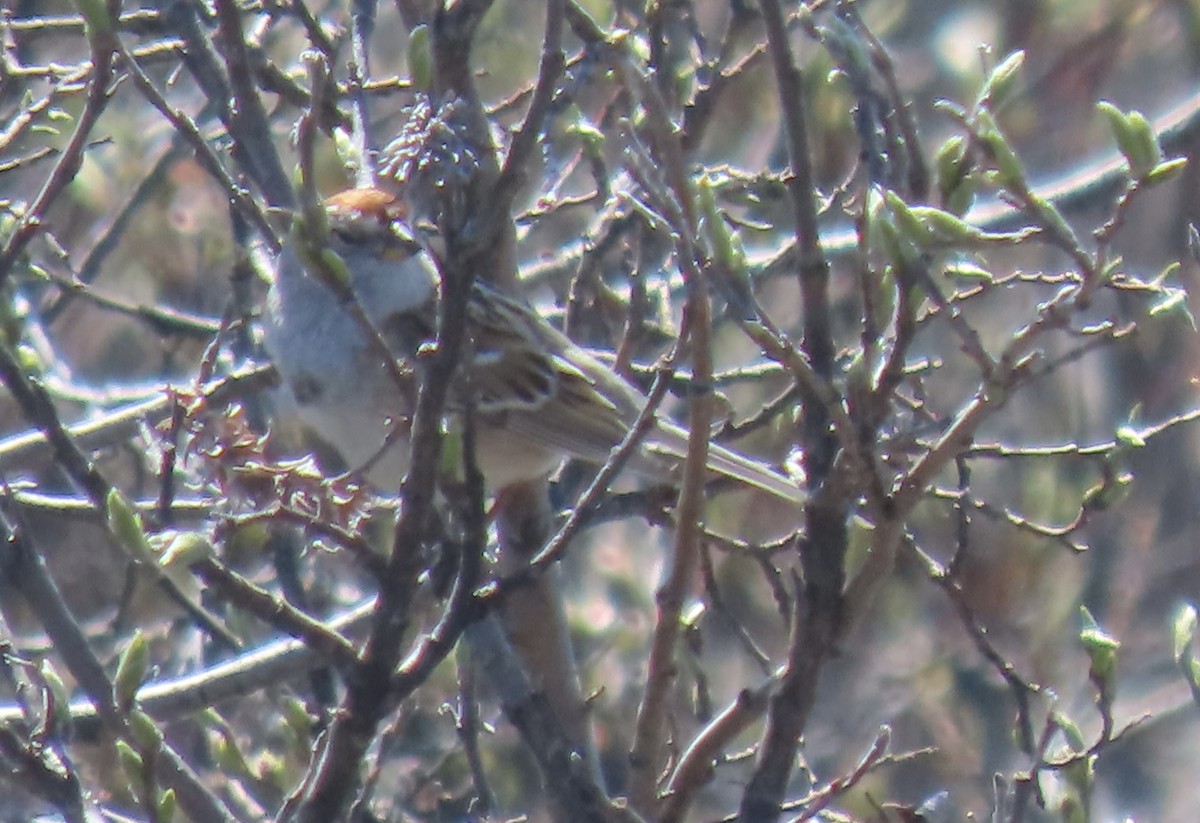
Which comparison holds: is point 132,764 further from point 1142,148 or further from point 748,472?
point 748,472

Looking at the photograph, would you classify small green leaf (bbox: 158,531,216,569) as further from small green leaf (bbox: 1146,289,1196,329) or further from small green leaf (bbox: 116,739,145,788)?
small green leaf (bbox: 1146,289,1196,329)

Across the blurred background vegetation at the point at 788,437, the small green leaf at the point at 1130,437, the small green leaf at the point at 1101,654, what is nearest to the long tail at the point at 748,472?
the blurred background vegetation at the point at 788,437

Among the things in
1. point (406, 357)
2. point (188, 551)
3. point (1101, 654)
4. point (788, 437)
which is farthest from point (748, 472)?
point (188, 551)

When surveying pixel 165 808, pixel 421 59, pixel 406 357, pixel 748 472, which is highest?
pixel 421 59

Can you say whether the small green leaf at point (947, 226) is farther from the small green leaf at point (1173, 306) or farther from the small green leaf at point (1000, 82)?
the small green leaf at point (1173, 306)

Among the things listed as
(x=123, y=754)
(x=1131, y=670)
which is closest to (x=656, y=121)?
(x=123, y=754)

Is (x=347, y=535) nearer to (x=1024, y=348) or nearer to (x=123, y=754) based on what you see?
(x=123, y=754)

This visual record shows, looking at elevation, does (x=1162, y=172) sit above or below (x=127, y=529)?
above
